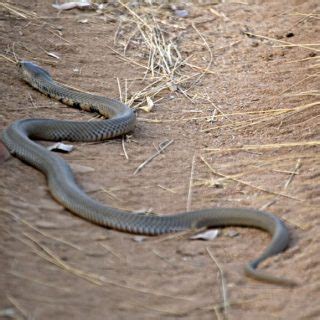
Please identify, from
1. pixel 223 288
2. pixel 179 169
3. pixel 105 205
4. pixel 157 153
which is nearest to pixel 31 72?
pixel 157 153

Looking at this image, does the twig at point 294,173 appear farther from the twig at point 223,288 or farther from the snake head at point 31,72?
the snake head at point 31,72

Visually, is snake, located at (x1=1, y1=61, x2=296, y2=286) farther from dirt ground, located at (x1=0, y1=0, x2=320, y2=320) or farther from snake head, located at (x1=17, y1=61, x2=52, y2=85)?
snake head, located at (x1=17, y1=61, x2=52, y2=85)

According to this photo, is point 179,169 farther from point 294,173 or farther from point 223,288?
point 223,288

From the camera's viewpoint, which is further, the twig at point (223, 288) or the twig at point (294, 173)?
the twig at point (294, 173)

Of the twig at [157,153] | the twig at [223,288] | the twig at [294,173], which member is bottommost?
the twig at [157,153]

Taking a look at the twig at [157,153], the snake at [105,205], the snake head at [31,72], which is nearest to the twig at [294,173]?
→ the snake at [105,205]

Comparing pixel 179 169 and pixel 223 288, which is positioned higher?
pixel 223 288

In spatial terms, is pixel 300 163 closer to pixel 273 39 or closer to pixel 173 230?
pixel 173 230
